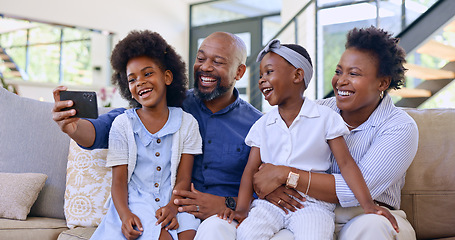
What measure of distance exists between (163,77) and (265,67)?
0.45 meters

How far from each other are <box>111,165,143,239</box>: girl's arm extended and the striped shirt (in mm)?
764

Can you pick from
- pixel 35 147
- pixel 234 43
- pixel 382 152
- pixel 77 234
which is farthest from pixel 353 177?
pixel 35 147

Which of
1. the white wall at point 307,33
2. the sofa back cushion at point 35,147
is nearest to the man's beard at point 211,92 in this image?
the sofa back cushion at point 35,147

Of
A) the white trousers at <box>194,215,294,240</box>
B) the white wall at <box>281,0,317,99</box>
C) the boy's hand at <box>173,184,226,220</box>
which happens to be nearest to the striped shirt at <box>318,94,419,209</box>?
→ the white trousers at <box>194,215,294,240</box>

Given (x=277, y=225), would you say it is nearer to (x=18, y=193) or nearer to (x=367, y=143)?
(x=367, y=143)

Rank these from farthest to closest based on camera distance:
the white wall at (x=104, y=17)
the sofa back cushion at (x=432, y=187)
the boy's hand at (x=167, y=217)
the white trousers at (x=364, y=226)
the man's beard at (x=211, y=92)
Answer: the white wall at (x=104, y=17) < the man's beard at (x=211, y=92) < the sofa back cushion at (x=432, y=187) < the boy's hand at (x=167, y=217) < the white trousers at (x=364, y=226)

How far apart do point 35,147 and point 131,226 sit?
0.86 metres

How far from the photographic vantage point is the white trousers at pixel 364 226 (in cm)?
150

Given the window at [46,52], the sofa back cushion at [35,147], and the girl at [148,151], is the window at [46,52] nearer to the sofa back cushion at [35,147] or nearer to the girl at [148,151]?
the sofa back cushion at [35,147]

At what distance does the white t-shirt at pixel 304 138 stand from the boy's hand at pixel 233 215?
236 mm

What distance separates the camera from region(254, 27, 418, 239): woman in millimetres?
1682

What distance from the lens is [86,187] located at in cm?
210

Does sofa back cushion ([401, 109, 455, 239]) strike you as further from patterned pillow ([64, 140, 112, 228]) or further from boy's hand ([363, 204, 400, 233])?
patterned pillow ([64, 140, 112, 228])

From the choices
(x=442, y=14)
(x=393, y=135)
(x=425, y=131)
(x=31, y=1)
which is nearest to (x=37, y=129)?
(x=393, y=135)
